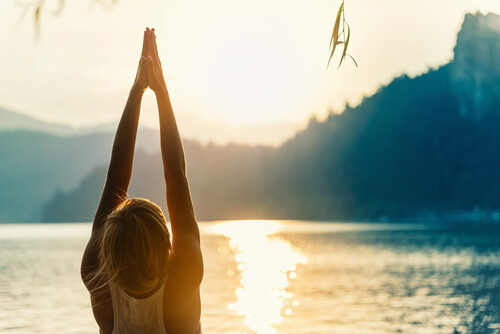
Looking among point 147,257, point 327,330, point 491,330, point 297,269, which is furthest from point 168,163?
point 297,269

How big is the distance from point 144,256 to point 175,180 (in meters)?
0.29

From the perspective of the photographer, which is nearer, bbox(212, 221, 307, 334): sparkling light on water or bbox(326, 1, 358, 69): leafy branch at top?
bbox(326, 1, 358, 69): leafy branch at top

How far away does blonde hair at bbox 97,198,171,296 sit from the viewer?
196cm

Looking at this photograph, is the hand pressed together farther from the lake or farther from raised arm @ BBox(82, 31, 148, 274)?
the lake

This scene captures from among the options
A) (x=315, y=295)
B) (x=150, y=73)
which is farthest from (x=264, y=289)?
(x=150, y=73)

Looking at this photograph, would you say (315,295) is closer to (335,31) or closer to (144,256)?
(335,31)

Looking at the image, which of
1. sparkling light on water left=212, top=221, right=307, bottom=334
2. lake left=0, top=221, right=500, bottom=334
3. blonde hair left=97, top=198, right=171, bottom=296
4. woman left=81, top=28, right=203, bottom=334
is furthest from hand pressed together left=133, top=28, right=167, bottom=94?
sparkling light on water left=212, top=221, right=307, bottom=334

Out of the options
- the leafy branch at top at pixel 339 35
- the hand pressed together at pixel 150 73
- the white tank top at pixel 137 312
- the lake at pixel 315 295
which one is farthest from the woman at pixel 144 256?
the lake at pixel 315 295

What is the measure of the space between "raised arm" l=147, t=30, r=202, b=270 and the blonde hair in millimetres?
55

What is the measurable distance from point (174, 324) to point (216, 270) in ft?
233

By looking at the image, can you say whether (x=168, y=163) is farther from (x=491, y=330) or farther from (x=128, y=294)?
(x=491, y=330)

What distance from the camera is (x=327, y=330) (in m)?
33.5

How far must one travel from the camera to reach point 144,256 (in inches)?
77.2

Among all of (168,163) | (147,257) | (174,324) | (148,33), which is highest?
(148,33)
